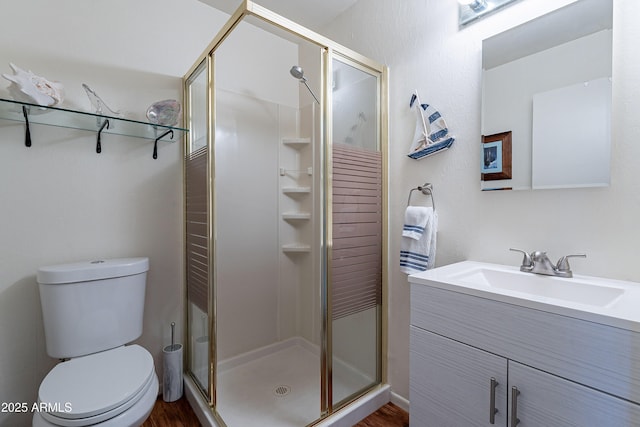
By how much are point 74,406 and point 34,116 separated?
1274 mm

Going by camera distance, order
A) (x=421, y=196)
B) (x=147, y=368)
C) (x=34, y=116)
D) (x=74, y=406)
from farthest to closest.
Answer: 1. (x=421, y=196)
2. (x=34, y=116)
3. (x=147, y=368)
4. (x=74, y=406)

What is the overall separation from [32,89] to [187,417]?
1.76 metres

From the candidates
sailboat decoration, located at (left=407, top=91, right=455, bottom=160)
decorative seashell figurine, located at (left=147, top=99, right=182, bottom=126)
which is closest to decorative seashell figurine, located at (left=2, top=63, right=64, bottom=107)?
decorative seashell figurine, located at (left=147, top=99, right=182, bottom=126)

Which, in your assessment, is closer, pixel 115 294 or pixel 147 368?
pixel 147 368

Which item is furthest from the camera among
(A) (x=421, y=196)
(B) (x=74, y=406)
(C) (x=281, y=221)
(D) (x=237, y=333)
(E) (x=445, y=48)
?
(C) (x=281, y=221)

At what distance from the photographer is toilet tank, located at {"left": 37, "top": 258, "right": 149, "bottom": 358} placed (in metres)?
1.33

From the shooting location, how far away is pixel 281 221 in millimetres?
2402

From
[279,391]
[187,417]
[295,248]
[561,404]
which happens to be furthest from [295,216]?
[561,404]

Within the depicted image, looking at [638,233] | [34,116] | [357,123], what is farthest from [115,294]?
[638,233]

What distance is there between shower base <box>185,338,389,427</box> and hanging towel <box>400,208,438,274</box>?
643 mm

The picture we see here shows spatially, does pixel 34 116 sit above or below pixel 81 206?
above

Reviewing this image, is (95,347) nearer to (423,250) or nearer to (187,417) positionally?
(187,417)

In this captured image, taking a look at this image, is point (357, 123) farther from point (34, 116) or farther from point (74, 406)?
point (74, 406)

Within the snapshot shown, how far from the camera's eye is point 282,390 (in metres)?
1.90
